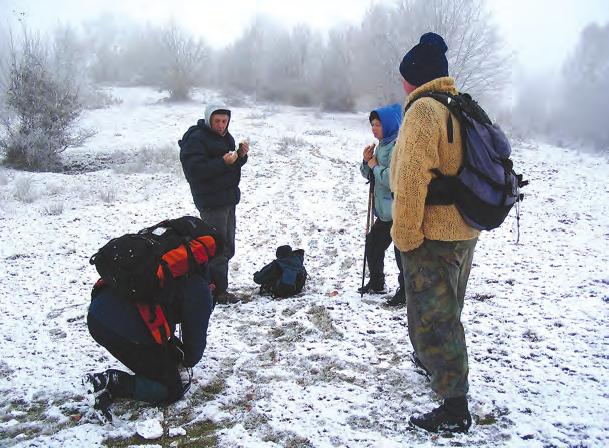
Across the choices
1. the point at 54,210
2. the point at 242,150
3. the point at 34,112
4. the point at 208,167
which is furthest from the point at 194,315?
the point at 34,112

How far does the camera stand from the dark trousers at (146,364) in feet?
10.1

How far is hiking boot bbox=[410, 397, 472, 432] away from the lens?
8.98ft

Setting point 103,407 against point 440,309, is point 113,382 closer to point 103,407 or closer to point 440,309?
point 103,407

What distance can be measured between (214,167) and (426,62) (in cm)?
275

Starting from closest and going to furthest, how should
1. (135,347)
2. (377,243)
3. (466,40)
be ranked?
1. (135,347)
2. (377,243)
3. (466,40)

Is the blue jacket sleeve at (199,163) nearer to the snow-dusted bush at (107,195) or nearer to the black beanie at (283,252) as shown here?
the black beanie at (283,252)

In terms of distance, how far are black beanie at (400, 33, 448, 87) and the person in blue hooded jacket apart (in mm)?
1771

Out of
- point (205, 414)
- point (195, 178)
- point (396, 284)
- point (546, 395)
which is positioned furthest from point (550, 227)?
point (205, 414)

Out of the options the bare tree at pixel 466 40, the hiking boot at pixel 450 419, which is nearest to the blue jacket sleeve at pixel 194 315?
the hiking boot at pixel 450 419

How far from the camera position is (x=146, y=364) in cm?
313

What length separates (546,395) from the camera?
10.1ft

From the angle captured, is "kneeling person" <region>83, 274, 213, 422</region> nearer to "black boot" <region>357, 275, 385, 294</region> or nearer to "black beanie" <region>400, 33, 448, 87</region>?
"black beanie" <region>400, 33, 448, 87</region>

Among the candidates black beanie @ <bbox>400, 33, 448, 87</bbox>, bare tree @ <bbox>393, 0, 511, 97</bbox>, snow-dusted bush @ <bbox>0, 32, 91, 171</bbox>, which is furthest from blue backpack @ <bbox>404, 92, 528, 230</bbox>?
bare tree @ <bbox>393, 0, 511, 97</bbox>

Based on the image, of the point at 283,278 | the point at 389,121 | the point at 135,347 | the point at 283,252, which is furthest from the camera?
the point at 283,252
